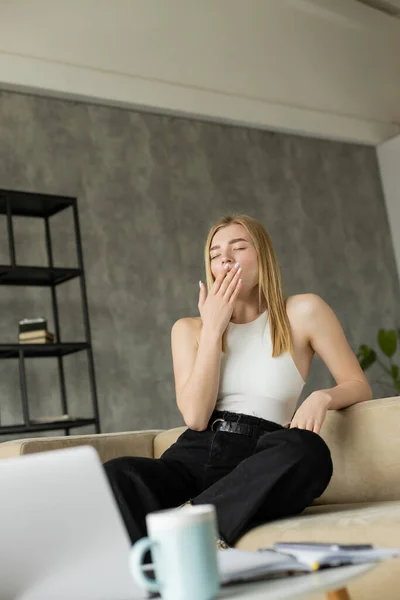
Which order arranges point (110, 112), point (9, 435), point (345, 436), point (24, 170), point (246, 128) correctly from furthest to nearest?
point (246, 128) < point (110, 112) < point (24, 170) < point (9, 435) < point (345, 436)

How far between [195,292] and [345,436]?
3.38 meters

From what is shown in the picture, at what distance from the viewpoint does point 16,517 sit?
890 mm

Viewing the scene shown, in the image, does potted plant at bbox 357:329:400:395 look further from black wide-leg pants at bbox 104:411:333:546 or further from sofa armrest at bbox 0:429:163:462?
black wide-leg pants at bbox 104:411:333:546

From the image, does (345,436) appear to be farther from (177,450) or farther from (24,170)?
(24,170)

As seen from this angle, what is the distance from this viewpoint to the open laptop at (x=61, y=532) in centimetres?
89

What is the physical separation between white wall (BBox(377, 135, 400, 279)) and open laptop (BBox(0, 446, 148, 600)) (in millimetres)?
6090

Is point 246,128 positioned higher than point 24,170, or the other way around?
point 246,128

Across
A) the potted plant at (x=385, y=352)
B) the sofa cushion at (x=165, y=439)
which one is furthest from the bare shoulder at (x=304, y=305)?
the potted plant at (x=385, y=352)

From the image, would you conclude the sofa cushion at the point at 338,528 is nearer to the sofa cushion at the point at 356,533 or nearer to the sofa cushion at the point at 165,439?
the sofa cushion at the point at 356,533

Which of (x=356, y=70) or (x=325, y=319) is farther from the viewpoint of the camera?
(x=356, y=70)

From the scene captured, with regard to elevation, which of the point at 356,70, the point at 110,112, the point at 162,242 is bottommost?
the point at 162,242

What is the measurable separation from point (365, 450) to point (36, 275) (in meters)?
2.75

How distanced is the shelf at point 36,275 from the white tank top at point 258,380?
2.18 m

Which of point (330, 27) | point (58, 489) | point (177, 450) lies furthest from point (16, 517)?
point (330, 27)
